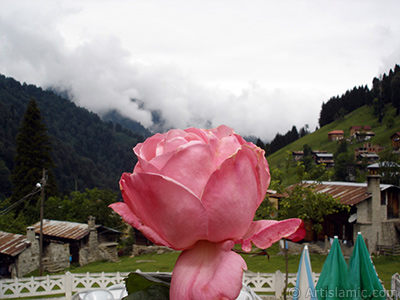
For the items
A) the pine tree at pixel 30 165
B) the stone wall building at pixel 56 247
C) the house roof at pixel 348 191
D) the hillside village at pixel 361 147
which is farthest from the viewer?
the hillside village at pixel 361 147

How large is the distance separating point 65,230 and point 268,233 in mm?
27802

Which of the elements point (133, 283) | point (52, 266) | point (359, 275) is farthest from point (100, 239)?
point (133, 283)

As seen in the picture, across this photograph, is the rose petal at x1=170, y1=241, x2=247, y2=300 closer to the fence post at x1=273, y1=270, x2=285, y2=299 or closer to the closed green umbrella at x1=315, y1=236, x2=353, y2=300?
the closed green umbrella at x1=315, y1=236, x2=353, y2=300

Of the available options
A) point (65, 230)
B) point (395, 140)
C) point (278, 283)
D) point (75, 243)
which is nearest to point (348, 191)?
point (278, 283)

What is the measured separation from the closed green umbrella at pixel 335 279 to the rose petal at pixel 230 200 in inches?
229

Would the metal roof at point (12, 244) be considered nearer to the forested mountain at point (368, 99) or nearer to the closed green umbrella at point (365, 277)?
the closed green umbrella at point (365, 277)

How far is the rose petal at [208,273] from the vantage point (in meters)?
0.54

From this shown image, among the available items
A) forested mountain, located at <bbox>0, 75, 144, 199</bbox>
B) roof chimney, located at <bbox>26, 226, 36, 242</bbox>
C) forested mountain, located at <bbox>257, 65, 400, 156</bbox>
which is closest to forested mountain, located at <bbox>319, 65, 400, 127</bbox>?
forested mountain, located at <bbox>257, 65, 400, 156</bbox>

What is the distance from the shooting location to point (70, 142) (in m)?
109

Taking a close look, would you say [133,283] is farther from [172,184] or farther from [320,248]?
[320,248]

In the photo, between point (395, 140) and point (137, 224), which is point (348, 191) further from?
point (395, 140)

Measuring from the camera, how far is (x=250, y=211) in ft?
2.00

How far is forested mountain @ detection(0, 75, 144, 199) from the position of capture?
63.7m

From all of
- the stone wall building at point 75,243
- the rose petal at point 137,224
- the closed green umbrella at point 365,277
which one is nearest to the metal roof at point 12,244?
the stone wall building at point 75,243
